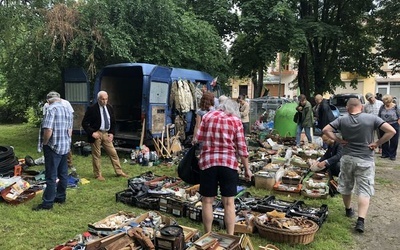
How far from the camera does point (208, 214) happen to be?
4.25 metres

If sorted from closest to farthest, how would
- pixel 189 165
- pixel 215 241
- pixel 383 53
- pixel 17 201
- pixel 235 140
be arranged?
pixel 215 241 < pixel 235 140 < pixel 189 165 < pixel 17 201 < pixel 383 53

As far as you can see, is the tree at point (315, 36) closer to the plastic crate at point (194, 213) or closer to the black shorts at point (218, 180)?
the plastic crate at point (194, 213)

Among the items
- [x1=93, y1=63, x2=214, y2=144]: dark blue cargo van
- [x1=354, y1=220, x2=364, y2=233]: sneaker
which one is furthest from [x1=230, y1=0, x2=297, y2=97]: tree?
[x1=354, y1=220, x2=364, y2=233]: sneaker

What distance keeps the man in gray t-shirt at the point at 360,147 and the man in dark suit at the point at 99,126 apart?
4.30 m

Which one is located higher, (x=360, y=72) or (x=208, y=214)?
(x=360, y=72)

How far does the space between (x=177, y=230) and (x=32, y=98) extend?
9.48 metres

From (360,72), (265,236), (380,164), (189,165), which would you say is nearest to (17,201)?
(189,165)

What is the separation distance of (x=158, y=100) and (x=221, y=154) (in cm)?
584

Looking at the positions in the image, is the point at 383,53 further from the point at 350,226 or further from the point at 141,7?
the point at 350,226

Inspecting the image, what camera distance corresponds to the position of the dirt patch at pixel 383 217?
468 cm

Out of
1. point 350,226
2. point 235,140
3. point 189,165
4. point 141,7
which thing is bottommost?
point 350,226

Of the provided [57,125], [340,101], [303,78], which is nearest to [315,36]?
[303,78]

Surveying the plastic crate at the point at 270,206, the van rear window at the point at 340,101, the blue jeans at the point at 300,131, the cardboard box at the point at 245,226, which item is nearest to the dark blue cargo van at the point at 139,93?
the blue jeans at the point at 300,131

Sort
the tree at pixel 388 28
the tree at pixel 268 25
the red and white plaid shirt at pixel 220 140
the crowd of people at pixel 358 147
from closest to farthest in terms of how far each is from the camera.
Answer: the red and white plaid shirt at pixel 220 140 < the crowd of people at pixel 358 147 < the tree at pixel 268 25 < the tree at pixel 388 28
